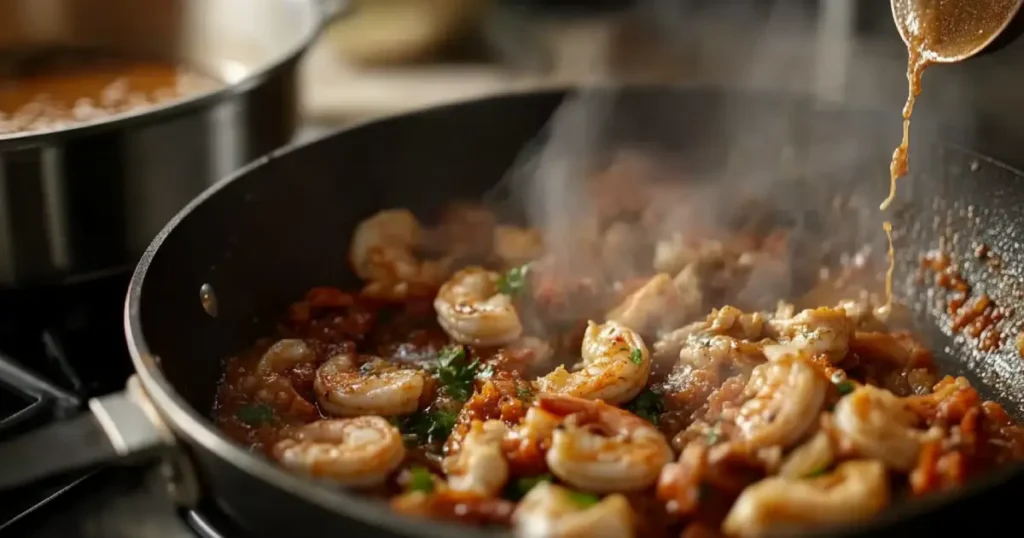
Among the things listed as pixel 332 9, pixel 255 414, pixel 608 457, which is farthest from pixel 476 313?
pixel 332 9

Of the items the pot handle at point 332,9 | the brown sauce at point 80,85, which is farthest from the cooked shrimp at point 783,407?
the brown sauce at point 80,85

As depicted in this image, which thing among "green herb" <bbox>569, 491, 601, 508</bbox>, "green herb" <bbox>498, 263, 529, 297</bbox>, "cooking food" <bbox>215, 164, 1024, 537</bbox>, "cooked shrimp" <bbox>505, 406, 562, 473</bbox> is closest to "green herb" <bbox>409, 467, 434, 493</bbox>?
"cooking food" <bbox>215, 164, 1024, 537</bbox>

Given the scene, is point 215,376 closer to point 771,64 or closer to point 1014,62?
point 1014,62

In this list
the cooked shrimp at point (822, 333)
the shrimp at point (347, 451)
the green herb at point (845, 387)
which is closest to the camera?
the shrimp at point (347, 451)

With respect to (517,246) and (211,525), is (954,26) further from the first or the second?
(211,525)

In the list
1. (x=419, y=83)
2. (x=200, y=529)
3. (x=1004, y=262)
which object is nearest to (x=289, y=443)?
(x=200, y=529)

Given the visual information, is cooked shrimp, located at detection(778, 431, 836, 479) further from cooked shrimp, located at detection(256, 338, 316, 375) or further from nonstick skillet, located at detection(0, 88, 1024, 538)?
cooked shrimp, located at detection(256, 338, 316, 375)

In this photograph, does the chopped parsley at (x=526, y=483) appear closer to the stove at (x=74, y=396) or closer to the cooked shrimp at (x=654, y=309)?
the stove at (x=74, y=396)
